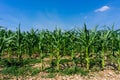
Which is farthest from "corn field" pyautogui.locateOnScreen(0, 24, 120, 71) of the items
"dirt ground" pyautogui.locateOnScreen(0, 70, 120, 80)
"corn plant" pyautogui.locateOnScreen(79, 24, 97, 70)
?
"dirt ground" pyautogui.locateOnScreen(0, 70, 120, 80)

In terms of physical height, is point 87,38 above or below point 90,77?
above

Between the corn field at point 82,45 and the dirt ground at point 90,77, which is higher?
the corn field at point 82,45

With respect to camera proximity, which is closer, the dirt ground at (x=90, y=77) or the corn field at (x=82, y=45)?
the dirt ground at (x=90, y=77)

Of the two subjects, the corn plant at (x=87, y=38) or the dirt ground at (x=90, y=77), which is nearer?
the dirt ground at (x=90, y=77)

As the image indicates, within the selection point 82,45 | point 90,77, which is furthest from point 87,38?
point 90,77

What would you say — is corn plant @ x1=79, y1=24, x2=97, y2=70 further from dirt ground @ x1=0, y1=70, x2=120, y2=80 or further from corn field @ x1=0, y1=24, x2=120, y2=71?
dirt ground @ x1=0, y1=70, x2=120, y2=80

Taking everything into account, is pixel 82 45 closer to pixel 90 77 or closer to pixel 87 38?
pixel 87 38

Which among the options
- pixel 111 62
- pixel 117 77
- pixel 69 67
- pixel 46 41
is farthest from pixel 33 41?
pixel 117 77

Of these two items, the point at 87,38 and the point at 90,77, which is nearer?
the point at 90,77

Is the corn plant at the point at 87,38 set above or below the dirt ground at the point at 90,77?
above

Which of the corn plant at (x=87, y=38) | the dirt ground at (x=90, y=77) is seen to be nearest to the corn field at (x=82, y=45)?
the corn plant at (x=87, y=38)

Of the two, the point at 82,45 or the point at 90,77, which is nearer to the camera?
the point at 90,77

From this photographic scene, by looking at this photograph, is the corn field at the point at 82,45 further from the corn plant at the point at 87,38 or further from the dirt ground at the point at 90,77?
the dirt ground at the point at 90,77

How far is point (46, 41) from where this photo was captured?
12.8 m
